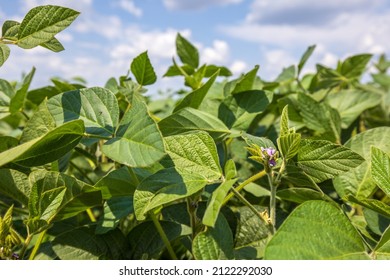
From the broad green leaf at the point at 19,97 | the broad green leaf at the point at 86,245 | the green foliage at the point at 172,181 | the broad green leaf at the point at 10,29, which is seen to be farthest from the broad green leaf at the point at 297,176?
the broad green leaf at the point at 19,97

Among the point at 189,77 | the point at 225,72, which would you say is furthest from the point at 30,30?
the point at 225,72

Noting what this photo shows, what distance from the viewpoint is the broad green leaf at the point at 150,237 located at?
75 centimetres

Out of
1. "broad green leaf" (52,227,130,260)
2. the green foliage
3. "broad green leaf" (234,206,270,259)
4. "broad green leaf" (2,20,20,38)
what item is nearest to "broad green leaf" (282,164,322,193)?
the green foliage

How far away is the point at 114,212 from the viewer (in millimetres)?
722

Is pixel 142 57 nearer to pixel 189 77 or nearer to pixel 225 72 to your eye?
pixel 189 77

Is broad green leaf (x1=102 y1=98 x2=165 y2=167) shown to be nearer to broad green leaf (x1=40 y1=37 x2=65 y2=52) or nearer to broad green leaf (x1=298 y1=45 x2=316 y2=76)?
broad green leaf (x1=40 y1=37 x2=65 y2=52)

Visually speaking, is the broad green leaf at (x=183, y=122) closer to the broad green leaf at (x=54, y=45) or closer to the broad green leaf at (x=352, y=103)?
the broad green leaf at (x=54, y=45)

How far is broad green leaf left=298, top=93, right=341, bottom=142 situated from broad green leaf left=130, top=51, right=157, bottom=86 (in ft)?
1.15

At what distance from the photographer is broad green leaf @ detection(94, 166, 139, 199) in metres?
0.71

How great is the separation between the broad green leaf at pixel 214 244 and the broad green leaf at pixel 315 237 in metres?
0.12

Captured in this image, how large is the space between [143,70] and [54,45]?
0.25 meters

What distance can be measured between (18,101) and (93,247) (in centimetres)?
37

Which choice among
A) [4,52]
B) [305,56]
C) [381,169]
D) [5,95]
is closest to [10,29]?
[4,52]

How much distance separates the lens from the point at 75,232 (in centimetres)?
76
